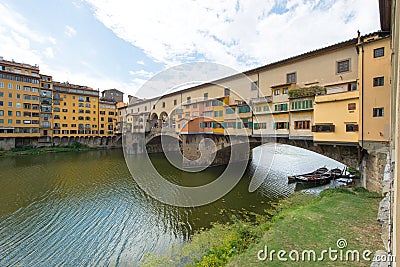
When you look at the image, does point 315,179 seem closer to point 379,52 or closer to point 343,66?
point 343,66

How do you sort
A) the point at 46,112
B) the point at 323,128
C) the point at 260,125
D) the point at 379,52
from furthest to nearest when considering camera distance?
the point at 46,112, the point at 260,125, the point at 323,128, the point at 379,52

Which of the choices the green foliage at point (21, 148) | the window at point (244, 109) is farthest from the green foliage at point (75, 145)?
the window at point (244, 109)

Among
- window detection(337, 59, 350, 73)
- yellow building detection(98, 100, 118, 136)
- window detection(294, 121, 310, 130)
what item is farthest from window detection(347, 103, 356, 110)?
yellow building detection(98, 100, 118, 136)

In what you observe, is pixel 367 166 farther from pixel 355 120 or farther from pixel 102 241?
pixel 102 241

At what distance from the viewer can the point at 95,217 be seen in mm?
13445

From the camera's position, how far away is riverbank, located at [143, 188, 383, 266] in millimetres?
6777

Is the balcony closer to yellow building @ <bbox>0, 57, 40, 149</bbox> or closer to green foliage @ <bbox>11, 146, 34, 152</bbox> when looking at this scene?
yellow building @ <bbox>0, 57, 40, 149</bbox>

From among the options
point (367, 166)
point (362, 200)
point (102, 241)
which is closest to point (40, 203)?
point (102, 241)

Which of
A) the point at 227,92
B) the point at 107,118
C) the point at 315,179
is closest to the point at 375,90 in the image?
the point at 315,179

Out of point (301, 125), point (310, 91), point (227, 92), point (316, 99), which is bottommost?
point (301, 125)

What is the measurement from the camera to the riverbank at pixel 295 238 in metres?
6.78

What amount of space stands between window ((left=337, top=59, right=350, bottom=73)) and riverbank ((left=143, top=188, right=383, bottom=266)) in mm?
8464

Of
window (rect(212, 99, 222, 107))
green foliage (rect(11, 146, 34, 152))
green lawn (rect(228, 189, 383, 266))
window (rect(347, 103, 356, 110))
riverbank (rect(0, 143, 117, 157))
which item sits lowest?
green lawn (rect(228, 189, 383, 266))

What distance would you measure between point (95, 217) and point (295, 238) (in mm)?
12437
